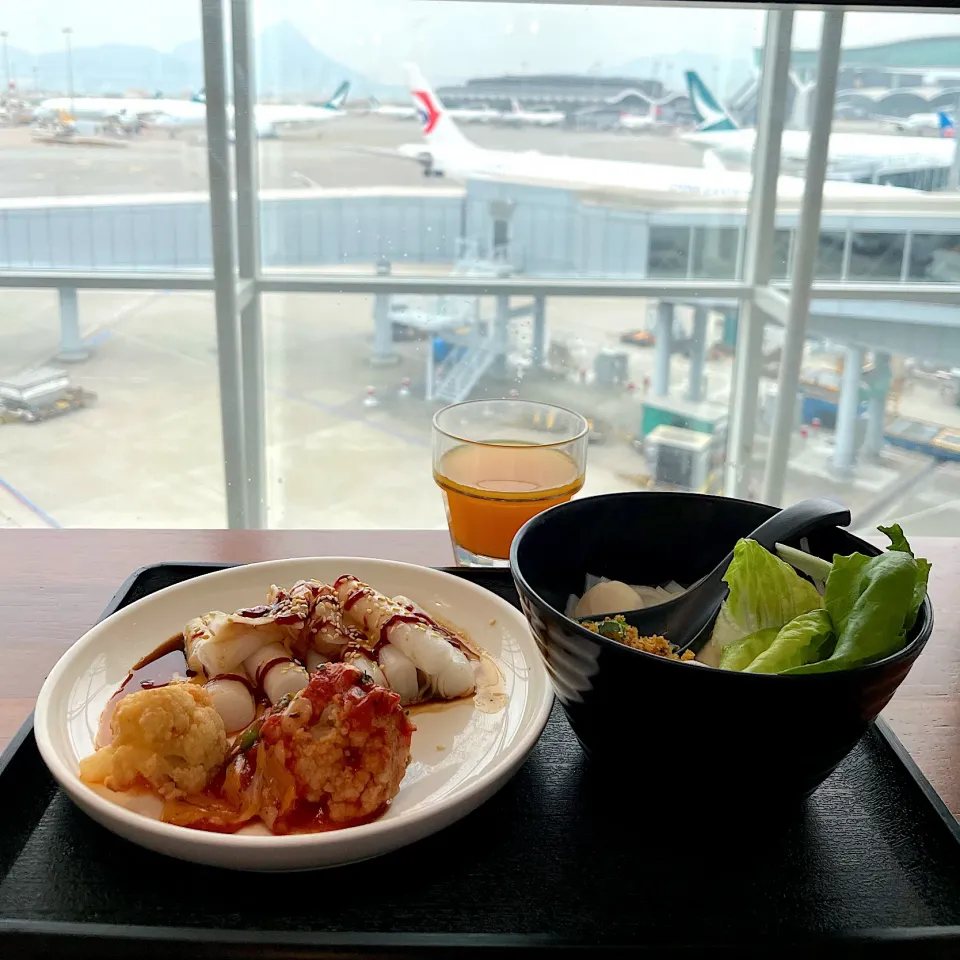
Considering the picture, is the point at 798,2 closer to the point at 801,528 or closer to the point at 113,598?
the point at 801,528

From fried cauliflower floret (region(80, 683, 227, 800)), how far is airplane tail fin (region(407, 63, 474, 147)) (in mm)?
2811

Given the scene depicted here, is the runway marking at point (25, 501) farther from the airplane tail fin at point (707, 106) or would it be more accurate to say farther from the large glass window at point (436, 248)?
the airplane tail fin at point (707, 106)

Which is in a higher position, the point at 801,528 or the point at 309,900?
the point at 801,528

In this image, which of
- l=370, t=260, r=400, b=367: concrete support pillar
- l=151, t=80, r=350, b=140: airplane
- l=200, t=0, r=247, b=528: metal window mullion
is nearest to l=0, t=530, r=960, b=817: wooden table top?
l=200, t=0, r=247, b=528: metal window mullion

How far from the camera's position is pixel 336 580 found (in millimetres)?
714

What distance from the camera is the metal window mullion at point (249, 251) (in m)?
2.70

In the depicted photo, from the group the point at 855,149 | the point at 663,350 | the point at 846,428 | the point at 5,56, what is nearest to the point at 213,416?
the point at 5,56

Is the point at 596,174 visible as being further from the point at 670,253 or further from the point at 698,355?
the point at 698,355

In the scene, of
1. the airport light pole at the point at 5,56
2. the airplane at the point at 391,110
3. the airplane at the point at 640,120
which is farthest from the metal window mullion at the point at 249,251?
the airplane at the point at 640,120

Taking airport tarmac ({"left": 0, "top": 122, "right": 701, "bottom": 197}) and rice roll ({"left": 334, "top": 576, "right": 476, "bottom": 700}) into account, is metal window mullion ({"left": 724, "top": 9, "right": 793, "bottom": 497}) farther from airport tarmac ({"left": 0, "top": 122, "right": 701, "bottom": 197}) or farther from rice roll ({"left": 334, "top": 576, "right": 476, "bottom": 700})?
rice roll ({"left": 334, "top": 576, "right": 476, "bottom": 700})

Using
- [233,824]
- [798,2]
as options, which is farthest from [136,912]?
[798,2]

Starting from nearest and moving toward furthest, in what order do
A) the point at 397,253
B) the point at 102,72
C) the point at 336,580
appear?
the point at 336,580 → the point at 102,72 → the point at 397,253

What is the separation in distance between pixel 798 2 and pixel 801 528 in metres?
0.56

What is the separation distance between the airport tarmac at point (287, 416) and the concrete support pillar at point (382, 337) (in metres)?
0.03
